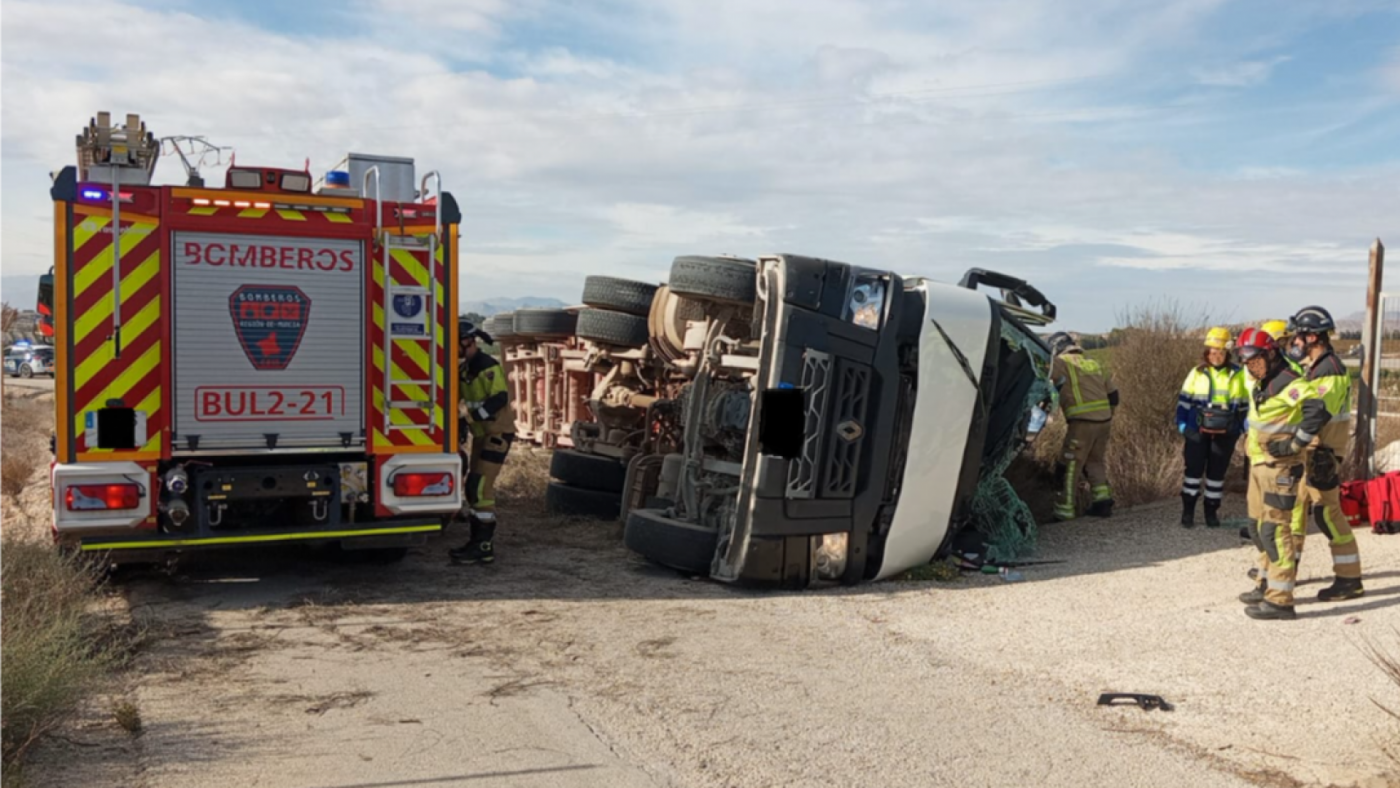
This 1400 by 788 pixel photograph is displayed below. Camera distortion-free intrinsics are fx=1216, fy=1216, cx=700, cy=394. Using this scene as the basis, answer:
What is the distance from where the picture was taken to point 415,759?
448 centimetres

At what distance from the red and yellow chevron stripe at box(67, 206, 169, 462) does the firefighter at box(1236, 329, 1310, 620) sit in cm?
638

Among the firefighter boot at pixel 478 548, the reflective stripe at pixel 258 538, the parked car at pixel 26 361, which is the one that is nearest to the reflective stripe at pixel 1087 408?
the firefighter boot at pixel 478 548

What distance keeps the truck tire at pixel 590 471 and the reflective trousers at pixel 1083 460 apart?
3829 millimetres

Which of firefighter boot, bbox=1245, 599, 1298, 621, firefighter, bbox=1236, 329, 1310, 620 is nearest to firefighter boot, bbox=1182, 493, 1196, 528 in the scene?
firefighter, bbox=1236, 329, 1310, 620

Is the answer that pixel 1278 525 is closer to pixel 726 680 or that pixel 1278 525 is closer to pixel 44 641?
pixel 726 680

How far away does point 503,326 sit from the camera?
553 inches

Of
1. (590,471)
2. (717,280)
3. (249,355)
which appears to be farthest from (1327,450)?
(249,355)

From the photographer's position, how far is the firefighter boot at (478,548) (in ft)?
28.1

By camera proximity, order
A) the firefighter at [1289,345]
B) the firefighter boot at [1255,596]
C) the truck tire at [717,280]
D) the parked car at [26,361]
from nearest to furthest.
Result: the firefighter boot at [1255,596], the firefighter at [1289,345], the truck tire at [717,280], the parked car at [26,361]

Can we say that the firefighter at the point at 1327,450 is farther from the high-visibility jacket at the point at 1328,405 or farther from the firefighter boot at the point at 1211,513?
the firefighter boot at the point at 1211,513

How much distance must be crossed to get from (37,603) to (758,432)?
406 cm

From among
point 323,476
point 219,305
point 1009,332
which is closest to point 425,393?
point 323,476

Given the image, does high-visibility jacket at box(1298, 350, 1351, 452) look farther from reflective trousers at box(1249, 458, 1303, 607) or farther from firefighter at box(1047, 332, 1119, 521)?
firefighter at box(1047, 332, 1119, 521)

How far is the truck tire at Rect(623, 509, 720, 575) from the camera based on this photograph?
25.9 ft
